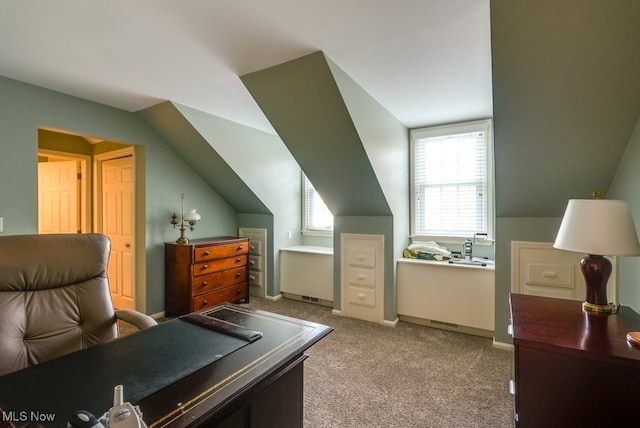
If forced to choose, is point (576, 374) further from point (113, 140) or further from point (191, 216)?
point (113, 140)

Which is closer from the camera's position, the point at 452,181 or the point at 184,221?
the point at 452,181

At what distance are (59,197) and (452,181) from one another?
5158mm

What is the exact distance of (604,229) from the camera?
144 centimetres

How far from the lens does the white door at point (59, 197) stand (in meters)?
4.04

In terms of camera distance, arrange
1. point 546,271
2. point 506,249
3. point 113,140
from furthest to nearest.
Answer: point 113,140
point 506,249
point 546,271

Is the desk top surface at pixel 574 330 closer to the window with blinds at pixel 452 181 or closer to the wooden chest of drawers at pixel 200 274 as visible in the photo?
the window with blinds at pixel 452 181

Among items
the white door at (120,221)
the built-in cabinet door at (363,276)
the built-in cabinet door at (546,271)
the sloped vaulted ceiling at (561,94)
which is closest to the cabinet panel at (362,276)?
the built-in cabinet door at (363,276)

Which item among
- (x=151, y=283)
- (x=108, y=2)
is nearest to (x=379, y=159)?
(x=108, y=2)

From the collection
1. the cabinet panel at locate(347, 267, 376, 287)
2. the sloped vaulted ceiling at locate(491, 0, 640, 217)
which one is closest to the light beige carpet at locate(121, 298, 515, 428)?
the cabinet panel at locate(347, 267, 376, 287)

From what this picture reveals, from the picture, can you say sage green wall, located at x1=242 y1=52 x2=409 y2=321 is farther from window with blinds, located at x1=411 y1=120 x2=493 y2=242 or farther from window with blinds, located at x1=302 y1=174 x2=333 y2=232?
window with blinds, located at x1=302 y1=174 x2=333 y2=232

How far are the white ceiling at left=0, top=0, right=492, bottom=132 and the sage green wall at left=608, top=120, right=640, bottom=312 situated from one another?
42.9 inches

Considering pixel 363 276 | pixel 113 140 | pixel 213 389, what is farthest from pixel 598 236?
pixel 113 140

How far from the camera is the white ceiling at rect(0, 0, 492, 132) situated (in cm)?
168

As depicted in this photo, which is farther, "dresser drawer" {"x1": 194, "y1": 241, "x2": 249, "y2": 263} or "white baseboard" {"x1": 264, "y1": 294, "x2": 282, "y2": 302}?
"white baseboard" {"x1": 264, "y1": 294, "x2": 282, "y2": 302}
